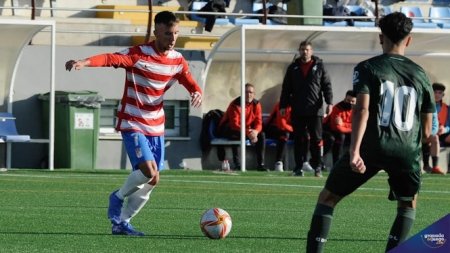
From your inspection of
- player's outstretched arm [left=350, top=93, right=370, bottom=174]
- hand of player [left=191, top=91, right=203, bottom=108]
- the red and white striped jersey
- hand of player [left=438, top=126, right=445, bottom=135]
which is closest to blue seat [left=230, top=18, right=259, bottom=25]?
hand of player [left=438, top=126, right=445, bottom=135]

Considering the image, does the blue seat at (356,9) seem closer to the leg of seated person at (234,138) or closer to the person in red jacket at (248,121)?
the person in red jacket at (248,121)

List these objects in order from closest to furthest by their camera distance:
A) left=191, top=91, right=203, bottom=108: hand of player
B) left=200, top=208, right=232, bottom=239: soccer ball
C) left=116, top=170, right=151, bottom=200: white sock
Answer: left=200, top=208, right=232, bottom=239: soccer ball
left=116, top=170, right=151, bottom=200: white sock
left=191, top=91, right=203, bottom=108: hand of player

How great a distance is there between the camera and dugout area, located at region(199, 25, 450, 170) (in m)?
21.9

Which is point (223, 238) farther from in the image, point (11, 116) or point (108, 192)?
point (11, 116)

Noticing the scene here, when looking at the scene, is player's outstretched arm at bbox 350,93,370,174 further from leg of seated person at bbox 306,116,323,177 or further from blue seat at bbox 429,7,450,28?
blue seat at bbox 429,7,450,28

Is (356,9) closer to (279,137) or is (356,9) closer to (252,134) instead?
(279,137)

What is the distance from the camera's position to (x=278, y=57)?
23328 millimetres

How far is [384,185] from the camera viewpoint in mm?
17141

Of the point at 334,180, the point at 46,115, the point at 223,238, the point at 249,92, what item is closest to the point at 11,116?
the point at 46,115

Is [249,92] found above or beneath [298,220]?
above

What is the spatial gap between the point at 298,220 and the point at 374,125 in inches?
157

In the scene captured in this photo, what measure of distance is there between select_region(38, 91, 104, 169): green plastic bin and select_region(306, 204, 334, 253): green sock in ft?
44.1

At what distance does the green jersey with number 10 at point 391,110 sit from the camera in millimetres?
7258
